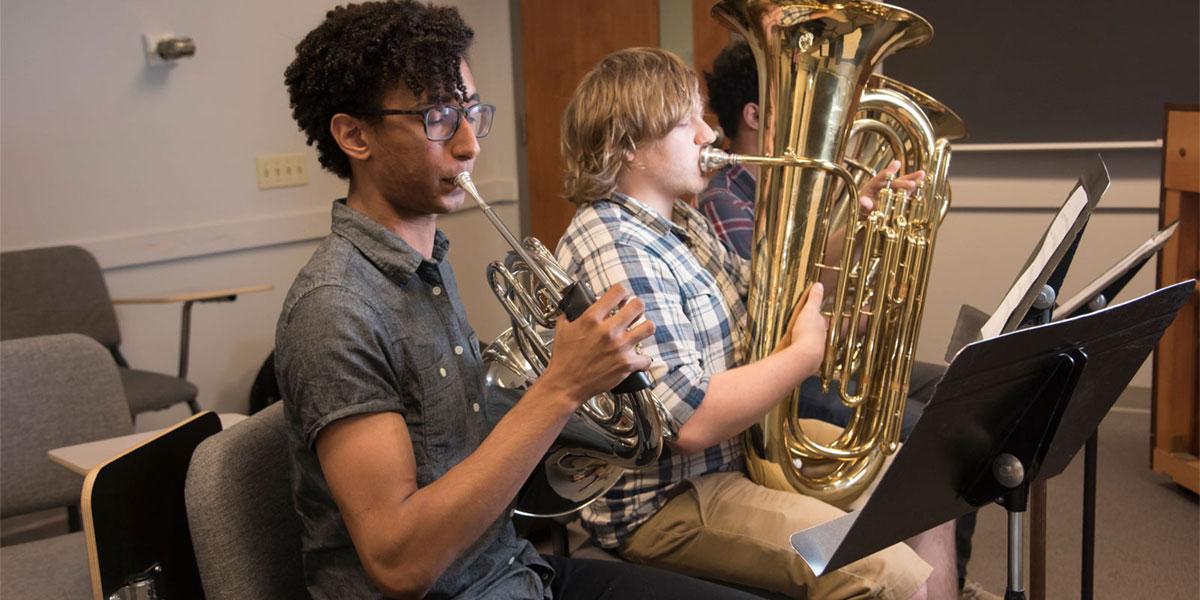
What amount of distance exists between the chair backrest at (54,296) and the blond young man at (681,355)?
200 centimetres

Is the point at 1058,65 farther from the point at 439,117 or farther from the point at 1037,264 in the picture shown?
the point at 439,117

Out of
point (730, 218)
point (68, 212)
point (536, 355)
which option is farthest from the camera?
point (68, 212)

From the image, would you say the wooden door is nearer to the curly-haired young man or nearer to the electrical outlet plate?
the electrical outlet plate

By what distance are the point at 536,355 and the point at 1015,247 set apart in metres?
3.02

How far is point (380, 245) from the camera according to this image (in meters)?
1.25

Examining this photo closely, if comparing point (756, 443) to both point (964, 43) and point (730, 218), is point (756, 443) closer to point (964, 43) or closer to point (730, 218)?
point (730, 218)

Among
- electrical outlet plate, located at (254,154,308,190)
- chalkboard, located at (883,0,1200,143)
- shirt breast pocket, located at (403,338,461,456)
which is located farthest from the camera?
electrical outlet plate, located at (254,154,308,190)

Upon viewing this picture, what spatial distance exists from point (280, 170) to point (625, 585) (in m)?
2.78

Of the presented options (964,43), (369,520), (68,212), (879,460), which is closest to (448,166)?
(369,520)

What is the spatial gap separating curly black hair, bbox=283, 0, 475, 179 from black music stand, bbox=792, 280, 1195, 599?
64 centimetres

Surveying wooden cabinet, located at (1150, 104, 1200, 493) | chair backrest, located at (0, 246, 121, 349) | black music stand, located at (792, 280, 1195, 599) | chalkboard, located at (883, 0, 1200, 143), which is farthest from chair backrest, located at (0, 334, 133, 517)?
chalkboard, located at (883, 0, 1200, 143)

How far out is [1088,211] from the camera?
54.8 inches

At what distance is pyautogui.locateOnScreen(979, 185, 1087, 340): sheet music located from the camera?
1.37 meters

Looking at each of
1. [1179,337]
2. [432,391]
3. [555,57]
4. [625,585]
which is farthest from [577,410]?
[555,57]
